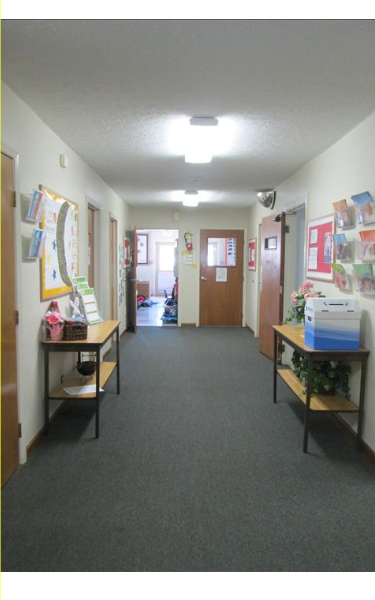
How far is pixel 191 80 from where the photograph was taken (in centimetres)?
217

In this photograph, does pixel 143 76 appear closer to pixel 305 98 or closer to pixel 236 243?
pixel 305 98

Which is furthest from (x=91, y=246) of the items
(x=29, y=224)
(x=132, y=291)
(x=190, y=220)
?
(x=190, y=220)

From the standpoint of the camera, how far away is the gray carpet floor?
1.71m

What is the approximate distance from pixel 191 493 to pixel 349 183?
8.18ft

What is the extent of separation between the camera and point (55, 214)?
308 centimetres

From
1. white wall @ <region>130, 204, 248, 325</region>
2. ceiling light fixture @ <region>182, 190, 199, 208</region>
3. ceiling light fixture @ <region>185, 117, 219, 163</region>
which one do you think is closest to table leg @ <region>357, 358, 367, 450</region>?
ceiling light fixture @ <region>185, 117, 219, 163</region>

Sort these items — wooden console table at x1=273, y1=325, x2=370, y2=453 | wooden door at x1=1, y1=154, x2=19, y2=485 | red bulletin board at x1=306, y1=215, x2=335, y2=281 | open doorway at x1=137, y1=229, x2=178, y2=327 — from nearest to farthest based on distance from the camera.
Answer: wooden door at x1=1, y1=154, x2=19, y2=485 → wooden console table at x1=273, y1=325, x2=370, y2=453 → red bulletin board at x1=306, y1=215, x2=335, y2=281 → open doorway at x1=137, y1=229, x2=178, y2=327

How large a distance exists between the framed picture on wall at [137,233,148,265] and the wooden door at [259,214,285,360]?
23.6 ft

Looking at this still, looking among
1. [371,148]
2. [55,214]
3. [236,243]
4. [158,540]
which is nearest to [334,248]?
[371,148]

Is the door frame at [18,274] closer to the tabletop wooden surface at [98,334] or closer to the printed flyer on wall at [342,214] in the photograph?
the tabletop wooden surface at [98,334]

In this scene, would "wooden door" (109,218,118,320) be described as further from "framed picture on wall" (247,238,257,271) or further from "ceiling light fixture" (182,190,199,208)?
"framed picture on wall" (247,238,257,271)

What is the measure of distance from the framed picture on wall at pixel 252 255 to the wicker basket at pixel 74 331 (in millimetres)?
4440

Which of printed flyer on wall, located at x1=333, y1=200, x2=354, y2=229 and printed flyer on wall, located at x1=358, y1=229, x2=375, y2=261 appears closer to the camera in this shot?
printed flyer on wall, located at x1=358, y1=229, x2=375, y2=261

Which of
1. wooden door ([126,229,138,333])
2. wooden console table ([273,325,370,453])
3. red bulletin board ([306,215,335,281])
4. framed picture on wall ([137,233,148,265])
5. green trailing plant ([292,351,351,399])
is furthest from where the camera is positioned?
framed picture on wall ([137,233,148,265])
